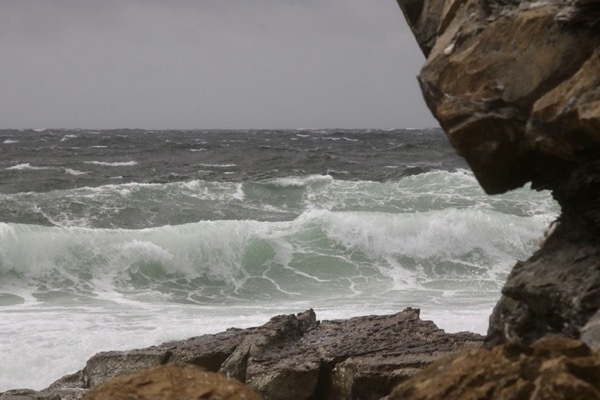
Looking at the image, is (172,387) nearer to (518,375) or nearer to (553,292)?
(518,375)

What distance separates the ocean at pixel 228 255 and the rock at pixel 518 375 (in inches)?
265

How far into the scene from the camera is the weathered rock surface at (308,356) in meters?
6.88

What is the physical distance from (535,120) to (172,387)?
2339 millimetres

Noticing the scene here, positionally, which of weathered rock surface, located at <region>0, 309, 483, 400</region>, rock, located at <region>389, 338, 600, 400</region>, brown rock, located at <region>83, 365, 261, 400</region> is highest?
rock, located at <region>389, 338, 600, 400</region>

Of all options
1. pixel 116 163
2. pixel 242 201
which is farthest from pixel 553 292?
pixel 116 163

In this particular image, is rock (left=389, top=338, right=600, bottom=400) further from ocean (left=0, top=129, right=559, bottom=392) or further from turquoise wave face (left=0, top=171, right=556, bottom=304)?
turquoise wave face (left=0, top=171, right=556, bottom=304)

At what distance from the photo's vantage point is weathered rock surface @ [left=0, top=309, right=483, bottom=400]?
22.6 ft

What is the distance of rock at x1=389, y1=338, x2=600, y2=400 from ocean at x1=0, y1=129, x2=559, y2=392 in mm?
6726

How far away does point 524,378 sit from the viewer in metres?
3.28

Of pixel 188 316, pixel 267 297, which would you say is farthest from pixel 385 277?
pixel 188 316

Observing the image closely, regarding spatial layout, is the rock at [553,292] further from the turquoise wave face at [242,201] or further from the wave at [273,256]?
the turquoise wave face at [242,201]

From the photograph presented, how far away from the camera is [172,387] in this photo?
3.54 m

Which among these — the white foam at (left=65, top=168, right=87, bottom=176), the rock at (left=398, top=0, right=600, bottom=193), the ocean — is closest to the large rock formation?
the rock at (left=398, top=0, right=600, bottom=193)

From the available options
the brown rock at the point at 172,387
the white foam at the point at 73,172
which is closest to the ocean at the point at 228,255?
the white foam at the point at 73,172
